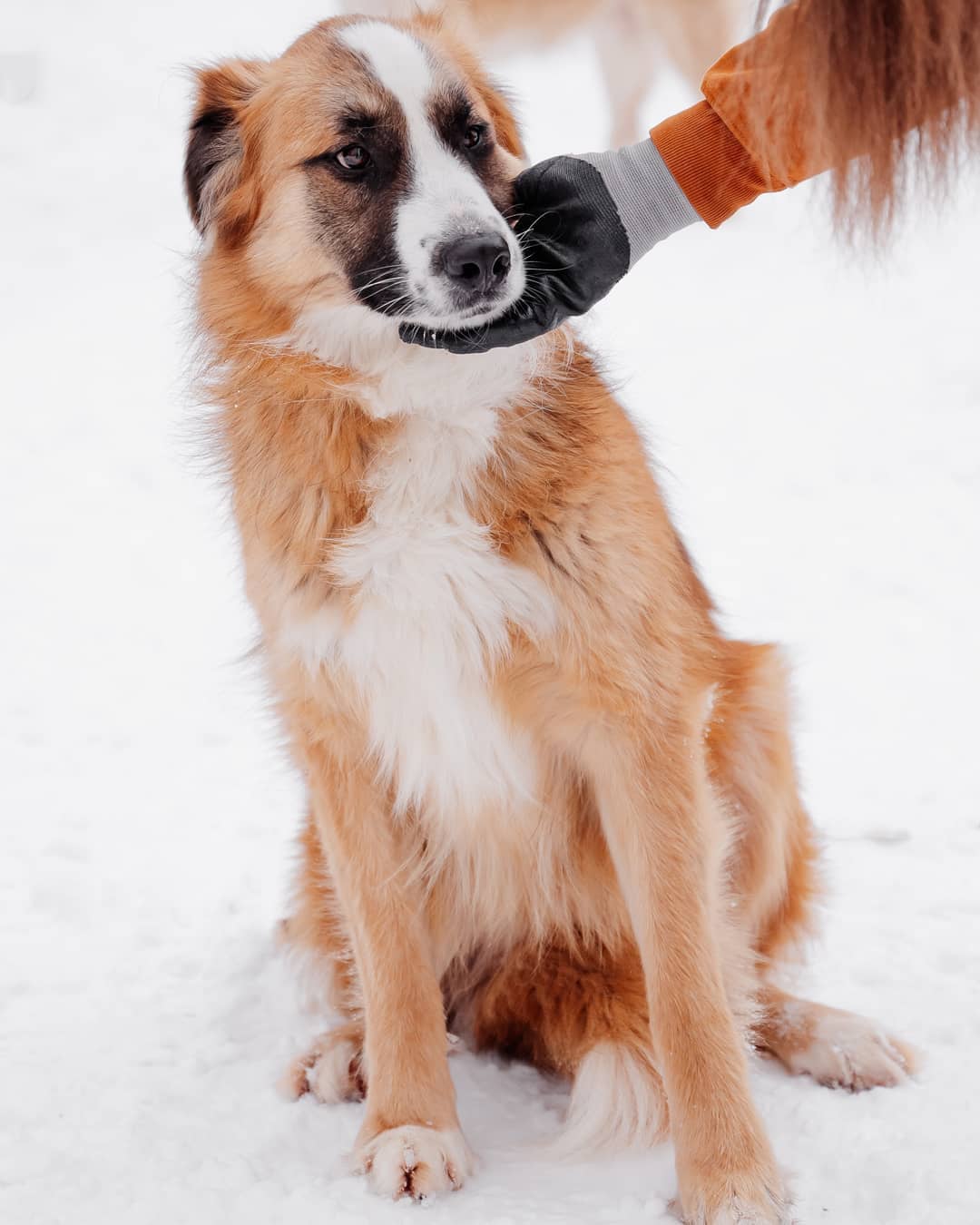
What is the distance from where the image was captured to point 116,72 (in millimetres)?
8062

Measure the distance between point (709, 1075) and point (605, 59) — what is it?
6446mm

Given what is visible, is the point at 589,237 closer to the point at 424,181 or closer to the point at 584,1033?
the point at 424,181

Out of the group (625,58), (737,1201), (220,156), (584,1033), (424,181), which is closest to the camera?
(737,1201)

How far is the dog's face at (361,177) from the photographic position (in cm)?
199

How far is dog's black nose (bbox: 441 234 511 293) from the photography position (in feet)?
6.36

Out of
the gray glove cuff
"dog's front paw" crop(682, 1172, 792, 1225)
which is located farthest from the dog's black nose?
"dog's front paw" crop(682, 1172, 792, 1225)

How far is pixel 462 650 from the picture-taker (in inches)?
79.0

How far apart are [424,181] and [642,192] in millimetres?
376

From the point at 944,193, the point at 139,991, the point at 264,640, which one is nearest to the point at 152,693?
the point at 139,991

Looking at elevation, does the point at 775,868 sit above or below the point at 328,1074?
above

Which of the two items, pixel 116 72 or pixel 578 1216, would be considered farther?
pixel 116 72

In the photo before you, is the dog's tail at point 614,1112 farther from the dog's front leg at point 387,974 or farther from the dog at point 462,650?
the dog's front leg at point 387,974

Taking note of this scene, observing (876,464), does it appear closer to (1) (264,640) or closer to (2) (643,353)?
(2) (643,353)

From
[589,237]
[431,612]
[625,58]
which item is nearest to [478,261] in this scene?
[589,237]
